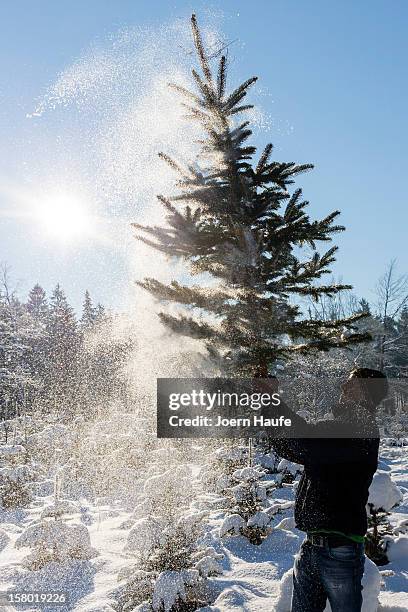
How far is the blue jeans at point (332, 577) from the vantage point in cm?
215

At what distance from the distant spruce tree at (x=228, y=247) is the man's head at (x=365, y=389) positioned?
1.28 meters

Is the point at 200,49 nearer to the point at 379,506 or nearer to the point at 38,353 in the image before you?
the point at 379,506

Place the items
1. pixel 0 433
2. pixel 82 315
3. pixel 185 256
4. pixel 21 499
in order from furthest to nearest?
1. pixel 82 315
2. pixel 0 433
3. pixel 21 499
4. pixel 185 256

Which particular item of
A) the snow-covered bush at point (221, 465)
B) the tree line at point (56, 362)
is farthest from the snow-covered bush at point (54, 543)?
the tree line at point (56, 362)

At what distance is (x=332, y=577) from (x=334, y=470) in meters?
0.57

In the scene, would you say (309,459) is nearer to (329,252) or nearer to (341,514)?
(341,514)

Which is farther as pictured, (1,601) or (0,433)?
(0,433)

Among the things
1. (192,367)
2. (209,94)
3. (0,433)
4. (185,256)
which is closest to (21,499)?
(192,367)

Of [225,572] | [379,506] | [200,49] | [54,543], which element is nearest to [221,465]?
[225,572]

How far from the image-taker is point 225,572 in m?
5.07

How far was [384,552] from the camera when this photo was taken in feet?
16.7

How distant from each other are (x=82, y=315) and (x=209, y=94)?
45944 millimetres

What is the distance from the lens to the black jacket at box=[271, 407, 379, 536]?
2125mm

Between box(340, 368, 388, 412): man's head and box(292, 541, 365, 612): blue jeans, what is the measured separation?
0.75 metres
